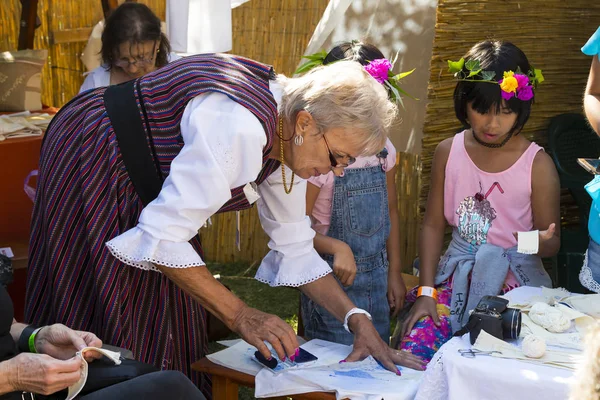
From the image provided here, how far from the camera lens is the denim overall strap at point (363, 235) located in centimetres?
323

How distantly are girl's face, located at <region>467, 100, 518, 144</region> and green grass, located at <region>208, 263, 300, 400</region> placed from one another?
6.26 feet

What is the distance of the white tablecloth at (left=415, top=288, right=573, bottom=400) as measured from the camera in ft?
6.67

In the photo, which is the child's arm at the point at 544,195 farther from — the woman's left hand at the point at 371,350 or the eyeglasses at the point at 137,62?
the eyeglasses at the point at 137,62

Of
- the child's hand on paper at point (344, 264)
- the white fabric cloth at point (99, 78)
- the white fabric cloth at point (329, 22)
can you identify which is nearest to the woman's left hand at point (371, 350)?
the child's hand on paper at point (344, 264)

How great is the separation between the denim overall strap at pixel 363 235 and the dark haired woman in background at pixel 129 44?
1.63m

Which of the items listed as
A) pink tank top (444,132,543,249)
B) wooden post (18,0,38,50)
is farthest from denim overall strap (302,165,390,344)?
wooden post (18,0,38,50)

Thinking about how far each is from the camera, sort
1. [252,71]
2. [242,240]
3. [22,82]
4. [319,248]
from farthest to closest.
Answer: [242,240]
[22,82]
[319,248]
[252,71]

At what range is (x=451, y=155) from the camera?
11.1 ft

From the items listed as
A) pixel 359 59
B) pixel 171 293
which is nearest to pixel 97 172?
pixel 171 293

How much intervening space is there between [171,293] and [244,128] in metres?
0.79

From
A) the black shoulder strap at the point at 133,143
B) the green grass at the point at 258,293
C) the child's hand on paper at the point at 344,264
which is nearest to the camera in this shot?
the black shoulder strap at the point at 133,143

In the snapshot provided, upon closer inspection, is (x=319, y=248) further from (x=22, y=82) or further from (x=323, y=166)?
(x=22, y=82)

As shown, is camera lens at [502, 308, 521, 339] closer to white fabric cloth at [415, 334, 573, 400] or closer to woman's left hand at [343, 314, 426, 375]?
white fabric cloth at [415, 334, 573, 400]

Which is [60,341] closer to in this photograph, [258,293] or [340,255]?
[340,255]
